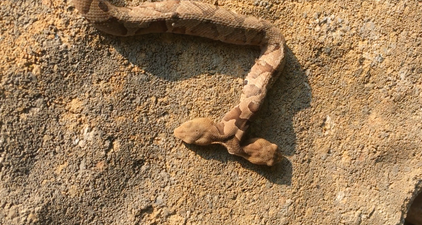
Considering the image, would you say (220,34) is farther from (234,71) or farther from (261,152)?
(261,152)

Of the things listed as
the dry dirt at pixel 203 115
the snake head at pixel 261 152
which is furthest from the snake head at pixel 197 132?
the snake head at pixel 261 152

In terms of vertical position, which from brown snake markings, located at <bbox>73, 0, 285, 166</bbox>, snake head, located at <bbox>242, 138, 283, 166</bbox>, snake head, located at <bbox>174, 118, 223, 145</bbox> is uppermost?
brown snake markings, located at <bbox>73, 0, 285, 166</bbox>

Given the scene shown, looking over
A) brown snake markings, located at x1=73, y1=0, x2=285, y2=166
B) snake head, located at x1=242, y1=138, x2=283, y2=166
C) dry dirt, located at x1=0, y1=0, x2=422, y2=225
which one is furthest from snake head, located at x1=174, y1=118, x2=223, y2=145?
snake head, located at x1=242, y1=138, x2=283, y2=166

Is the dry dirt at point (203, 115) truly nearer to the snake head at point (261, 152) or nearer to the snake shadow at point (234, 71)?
the snake shadow at point (234, 71)

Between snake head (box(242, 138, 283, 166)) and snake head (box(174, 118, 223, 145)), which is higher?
snake head (box(174, 118, 223, 145))

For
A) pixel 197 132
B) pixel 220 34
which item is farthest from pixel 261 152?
pixel 220 34

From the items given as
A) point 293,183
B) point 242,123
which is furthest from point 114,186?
point 293,183

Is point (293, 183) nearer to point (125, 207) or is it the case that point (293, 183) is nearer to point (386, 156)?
point (386, 156)

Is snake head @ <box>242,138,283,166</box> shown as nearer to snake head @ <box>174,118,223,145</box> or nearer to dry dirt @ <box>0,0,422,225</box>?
dry dirt @ <box>0,0,422,225</box>
